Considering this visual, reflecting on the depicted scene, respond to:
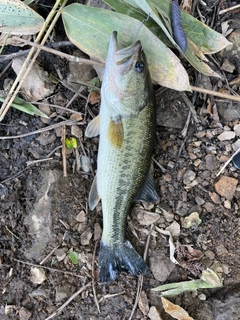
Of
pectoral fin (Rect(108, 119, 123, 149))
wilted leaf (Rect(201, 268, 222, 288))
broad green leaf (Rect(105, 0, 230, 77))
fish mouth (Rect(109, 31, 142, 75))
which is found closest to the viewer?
fish mouth (Rect(109, 31, 142, 75))

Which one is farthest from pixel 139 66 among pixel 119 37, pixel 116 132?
pixel 116 132

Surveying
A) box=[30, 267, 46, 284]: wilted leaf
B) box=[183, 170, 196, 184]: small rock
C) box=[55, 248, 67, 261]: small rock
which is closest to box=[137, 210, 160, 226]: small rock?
box=[183, 170, 196, 184]: small rock

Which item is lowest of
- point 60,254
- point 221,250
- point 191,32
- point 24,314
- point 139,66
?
point 24,314

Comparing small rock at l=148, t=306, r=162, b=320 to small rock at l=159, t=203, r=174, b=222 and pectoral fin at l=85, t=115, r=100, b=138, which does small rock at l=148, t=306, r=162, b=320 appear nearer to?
small rock at l=159, t=203, r=174, b=222

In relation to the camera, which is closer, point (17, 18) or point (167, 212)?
point (17, 18)

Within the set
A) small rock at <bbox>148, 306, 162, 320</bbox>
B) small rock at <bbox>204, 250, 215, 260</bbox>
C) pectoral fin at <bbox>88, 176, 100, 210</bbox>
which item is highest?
pectoral fin at <bbox>88, 176, 100, 210</bbox>

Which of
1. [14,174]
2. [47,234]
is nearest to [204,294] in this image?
[47,234]

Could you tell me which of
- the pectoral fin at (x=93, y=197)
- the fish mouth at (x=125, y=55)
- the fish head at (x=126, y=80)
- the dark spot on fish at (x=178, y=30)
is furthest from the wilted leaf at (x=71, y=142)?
the dark spot on fish at (x=178, y=30)

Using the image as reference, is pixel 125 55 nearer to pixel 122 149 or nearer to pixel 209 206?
pixel 122 149

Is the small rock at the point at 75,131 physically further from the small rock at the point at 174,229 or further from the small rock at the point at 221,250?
the small rock at the point at 221,250
